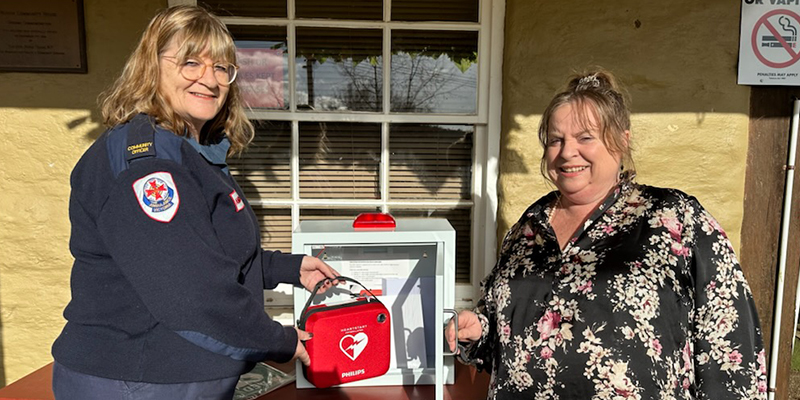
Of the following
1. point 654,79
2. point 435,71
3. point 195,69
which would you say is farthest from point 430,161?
point 195,69

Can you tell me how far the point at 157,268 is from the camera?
44.4 inches

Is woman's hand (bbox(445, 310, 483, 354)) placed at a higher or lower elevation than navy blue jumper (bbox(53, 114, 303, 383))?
lower

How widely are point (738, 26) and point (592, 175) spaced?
170cm

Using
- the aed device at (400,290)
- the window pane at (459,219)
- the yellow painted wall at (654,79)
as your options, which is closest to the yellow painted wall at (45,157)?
the aed device at (400,290)

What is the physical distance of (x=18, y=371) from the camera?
2744mm

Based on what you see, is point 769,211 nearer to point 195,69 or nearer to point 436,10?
point 436,10

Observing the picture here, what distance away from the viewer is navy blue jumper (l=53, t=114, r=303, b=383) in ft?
3.72

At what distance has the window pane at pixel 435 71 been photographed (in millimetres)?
2830

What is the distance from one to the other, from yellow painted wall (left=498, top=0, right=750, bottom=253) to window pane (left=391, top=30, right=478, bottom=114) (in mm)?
250

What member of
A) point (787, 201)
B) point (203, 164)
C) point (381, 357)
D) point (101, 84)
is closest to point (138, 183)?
point (203, 164)

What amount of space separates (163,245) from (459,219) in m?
2.03

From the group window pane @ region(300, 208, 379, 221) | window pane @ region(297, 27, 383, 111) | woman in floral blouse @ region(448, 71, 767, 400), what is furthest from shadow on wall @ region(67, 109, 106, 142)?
woman in floral blouse @ region(448, 71, 767, 400)

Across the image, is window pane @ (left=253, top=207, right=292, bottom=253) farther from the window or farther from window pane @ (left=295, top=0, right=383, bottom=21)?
window pane @ (left=295, top=0, right=383, bottom=21)

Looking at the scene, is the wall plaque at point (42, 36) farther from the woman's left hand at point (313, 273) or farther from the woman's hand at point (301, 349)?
the woman's hand at point (301, 349)
